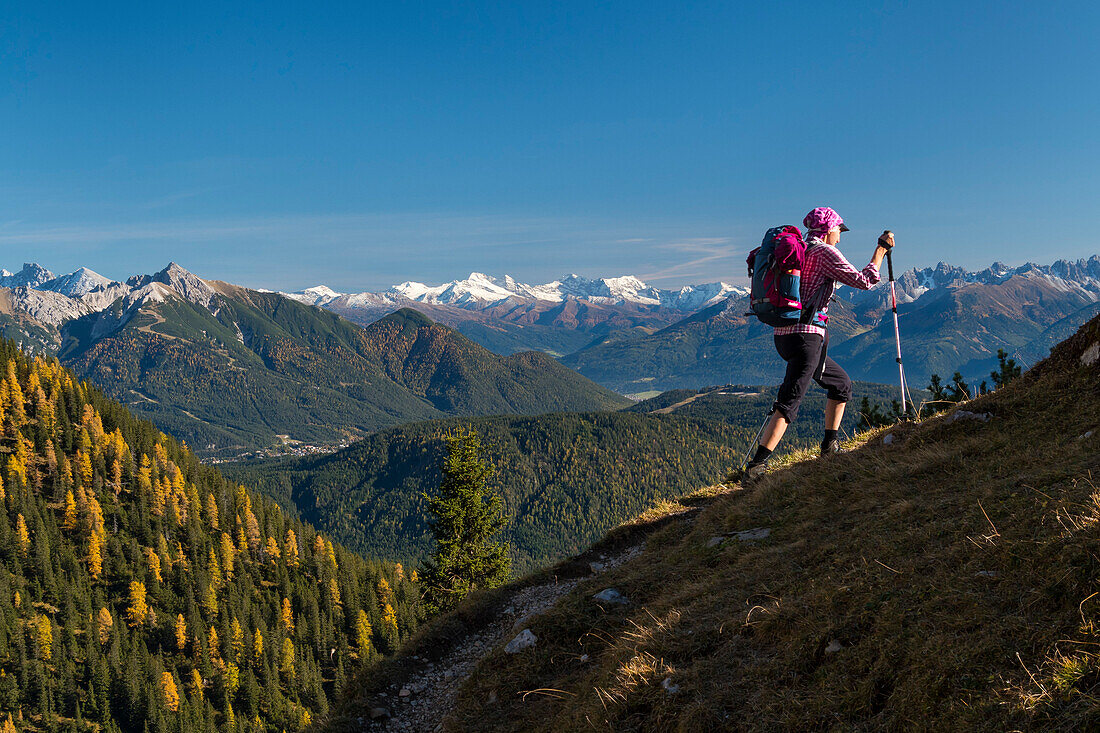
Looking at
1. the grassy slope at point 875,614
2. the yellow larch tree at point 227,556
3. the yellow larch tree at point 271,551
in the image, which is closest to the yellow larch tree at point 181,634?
the yellow larch tree at point 227,556

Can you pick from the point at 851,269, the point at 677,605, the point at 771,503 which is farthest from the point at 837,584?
the point at 851,269

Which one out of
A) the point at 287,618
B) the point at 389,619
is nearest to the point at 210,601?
the point at 287,618

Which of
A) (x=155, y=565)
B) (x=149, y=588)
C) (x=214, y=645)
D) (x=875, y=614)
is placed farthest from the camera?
(x=155, y=565)

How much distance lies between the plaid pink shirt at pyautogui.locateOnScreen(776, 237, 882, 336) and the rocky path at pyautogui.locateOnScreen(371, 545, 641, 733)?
6928 mm

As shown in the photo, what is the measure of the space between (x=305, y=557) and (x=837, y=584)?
206 meters

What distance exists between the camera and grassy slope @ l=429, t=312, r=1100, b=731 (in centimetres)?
378

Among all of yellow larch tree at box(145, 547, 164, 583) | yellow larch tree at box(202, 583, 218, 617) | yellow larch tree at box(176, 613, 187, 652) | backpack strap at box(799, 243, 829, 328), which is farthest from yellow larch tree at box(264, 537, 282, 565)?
backpack strap at box(799, 243, 829, 328)

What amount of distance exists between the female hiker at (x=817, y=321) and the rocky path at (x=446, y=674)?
5.40m

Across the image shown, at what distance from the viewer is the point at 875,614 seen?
4.82m

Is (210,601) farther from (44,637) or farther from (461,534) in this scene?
(461,534)

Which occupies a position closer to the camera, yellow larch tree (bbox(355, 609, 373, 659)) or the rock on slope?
the rock on slope

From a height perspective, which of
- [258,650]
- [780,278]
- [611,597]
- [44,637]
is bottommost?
[258,650]

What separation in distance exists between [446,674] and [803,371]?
8.69 metres

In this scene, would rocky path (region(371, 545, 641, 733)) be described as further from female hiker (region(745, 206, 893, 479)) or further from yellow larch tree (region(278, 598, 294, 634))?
yellow larch tree (region(278, 598, 294, 634))
